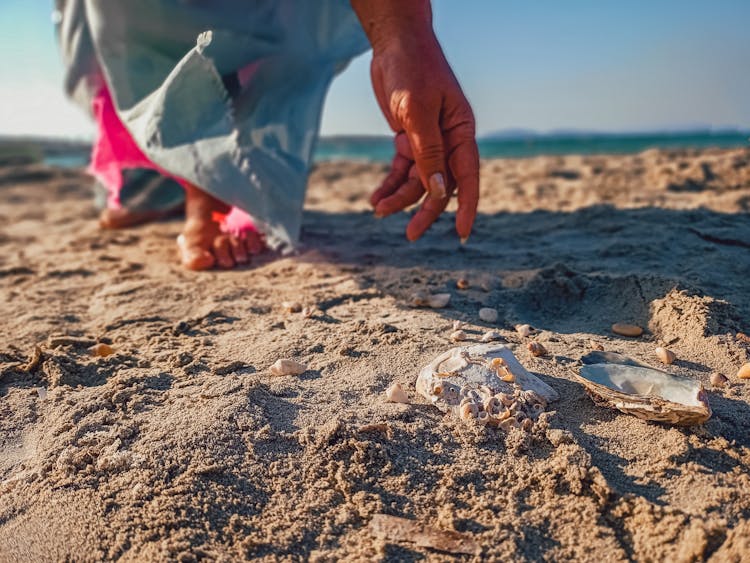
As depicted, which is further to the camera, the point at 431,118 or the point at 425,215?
the point at 425,215

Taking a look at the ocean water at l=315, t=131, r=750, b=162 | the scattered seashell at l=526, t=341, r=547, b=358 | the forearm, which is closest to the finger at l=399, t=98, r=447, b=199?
the forearm

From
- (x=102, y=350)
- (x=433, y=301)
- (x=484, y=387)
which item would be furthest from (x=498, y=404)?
(x=102, y=350)

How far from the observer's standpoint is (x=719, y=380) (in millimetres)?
1188

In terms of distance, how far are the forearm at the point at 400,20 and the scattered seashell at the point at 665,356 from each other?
925mm

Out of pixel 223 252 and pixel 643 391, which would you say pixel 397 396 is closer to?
pixel 643 391

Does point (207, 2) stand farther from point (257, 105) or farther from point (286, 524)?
point (286, 524)

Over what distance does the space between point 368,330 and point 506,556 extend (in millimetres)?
709

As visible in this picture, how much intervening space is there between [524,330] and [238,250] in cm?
121

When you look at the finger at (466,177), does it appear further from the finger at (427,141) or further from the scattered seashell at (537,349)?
the scattered seashell at (537,349)

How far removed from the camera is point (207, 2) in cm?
208

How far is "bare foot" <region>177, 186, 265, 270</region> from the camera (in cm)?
221

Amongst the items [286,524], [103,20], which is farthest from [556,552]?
[103,20]

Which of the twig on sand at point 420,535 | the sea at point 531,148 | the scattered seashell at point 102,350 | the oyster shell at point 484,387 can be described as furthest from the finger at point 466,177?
the sea at point 531,148

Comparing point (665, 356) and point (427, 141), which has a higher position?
point (427, 141)
